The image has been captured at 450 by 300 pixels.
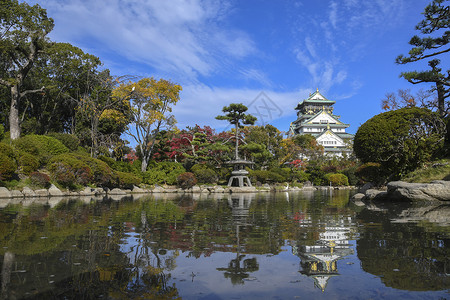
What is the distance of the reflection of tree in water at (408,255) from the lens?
263 centimetres

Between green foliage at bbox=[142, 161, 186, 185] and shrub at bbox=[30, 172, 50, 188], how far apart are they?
418 inches

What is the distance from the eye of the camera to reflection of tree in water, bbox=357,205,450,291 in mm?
2626

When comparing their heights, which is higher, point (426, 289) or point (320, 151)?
point (320, 151)

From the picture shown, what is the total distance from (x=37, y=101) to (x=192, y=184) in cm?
1821

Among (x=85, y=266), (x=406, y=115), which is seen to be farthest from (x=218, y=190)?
(x=85, y=266)

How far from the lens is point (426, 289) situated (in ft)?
7.96

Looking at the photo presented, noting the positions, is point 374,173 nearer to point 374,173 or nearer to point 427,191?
point 374,173

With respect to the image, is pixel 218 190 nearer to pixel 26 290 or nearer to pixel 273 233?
pixel 273 233

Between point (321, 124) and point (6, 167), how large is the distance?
62131 mm

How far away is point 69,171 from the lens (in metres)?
17.0

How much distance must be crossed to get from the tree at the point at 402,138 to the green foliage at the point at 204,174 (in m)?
15.9

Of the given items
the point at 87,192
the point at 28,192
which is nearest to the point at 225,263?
the point at 28,192

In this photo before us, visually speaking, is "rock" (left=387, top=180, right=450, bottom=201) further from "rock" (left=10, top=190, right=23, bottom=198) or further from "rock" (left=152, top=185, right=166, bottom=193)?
"rock" (left=152, top=185, right=166, bottom=193)

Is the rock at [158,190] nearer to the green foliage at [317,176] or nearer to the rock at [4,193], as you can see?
the rock at [4,193]
